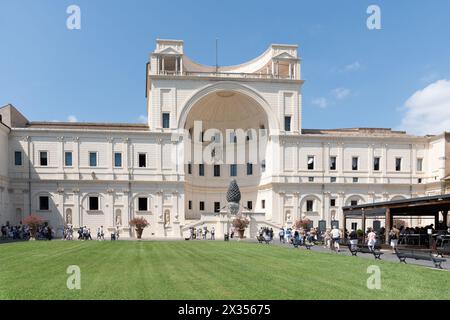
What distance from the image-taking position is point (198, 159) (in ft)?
182

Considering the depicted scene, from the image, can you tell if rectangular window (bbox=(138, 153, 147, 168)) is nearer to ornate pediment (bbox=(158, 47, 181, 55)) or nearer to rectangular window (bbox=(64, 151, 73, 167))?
rectangular window (bbox=(64, 151, 73, 167))

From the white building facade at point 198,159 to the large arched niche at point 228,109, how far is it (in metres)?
0.16

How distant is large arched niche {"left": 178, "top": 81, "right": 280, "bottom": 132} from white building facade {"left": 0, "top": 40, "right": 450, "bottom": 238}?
0.16 metres

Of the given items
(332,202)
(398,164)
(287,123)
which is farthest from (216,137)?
(398,164)

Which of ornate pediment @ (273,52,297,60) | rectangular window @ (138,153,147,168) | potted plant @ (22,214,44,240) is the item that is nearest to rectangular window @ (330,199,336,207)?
ornate pediment @ (273,52,297,60)

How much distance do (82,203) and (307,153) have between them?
94.2 feet

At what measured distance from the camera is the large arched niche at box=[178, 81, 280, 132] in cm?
4897

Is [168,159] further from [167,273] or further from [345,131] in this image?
[167,273]

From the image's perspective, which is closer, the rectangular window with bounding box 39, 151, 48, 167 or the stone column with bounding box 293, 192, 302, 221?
the rectangular window with bounding box 39, 151, 48, 167

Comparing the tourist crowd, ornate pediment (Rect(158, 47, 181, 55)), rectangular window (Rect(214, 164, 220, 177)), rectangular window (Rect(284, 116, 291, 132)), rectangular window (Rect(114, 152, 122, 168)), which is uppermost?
ornate pediment (Rect(158, 47, 181, 55))

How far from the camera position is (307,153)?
49938mm

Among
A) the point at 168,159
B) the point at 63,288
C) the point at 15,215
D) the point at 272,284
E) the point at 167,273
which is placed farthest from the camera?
the point at 168,159

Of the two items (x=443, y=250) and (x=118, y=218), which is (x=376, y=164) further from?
(x=118, y=218)

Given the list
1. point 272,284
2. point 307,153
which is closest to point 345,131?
point 307,153
